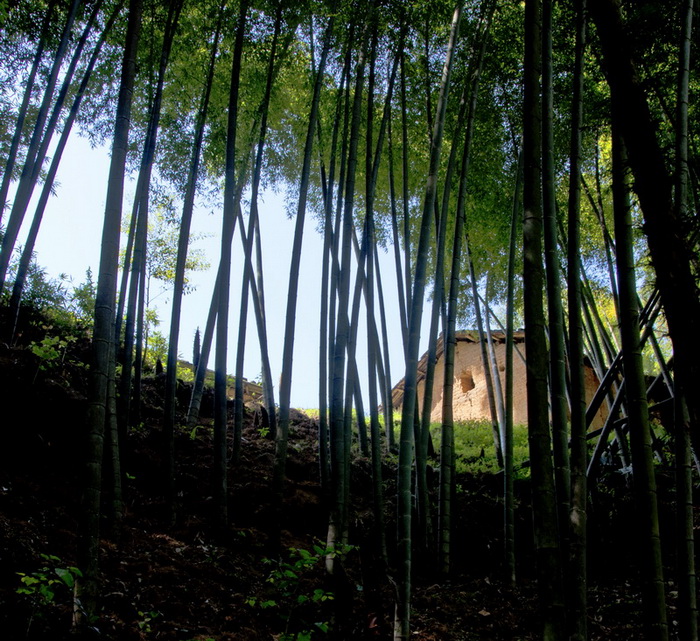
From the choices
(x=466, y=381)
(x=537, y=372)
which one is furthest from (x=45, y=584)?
(x=466, y=381)

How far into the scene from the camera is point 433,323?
4.30 m

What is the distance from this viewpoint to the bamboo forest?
5.83ft

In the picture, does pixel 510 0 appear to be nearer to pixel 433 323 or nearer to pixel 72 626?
pixel 433 323

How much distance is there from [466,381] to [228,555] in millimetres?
9089

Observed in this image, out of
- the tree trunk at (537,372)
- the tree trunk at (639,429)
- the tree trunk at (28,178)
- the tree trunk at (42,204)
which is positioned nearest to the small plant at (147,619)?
the tree trunk at (537,372)

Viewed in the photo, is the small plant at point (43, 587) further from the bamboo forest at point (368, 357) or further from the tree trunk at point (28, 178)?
the tree trunk at point (28, 178)

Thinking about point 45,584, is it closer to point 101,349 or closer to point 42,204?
point 101,349

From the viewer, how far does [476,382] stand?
11125mm

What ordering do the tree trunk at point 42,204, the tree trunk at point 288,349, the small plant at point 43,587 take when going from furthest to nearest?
the tree trunk at point 42,204 < the tree trunk at point 288,349 < the small plant at point 43,587

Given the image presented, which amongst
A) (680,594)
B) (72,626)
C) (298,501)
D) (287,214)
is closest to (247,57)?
(287,214)

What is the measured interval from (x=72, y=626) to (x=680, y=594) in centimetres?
202

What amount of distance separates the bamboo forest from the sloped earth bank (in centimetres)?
2

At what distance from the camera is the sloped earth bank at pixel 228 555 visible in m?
2.23

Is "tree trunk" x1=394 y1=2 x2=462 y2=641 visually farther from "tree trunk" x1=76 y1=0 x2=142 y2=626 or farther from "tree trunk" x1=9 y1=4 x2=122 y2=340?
"tree trunk" x1=9 y1=4 x2=122 y2=340
